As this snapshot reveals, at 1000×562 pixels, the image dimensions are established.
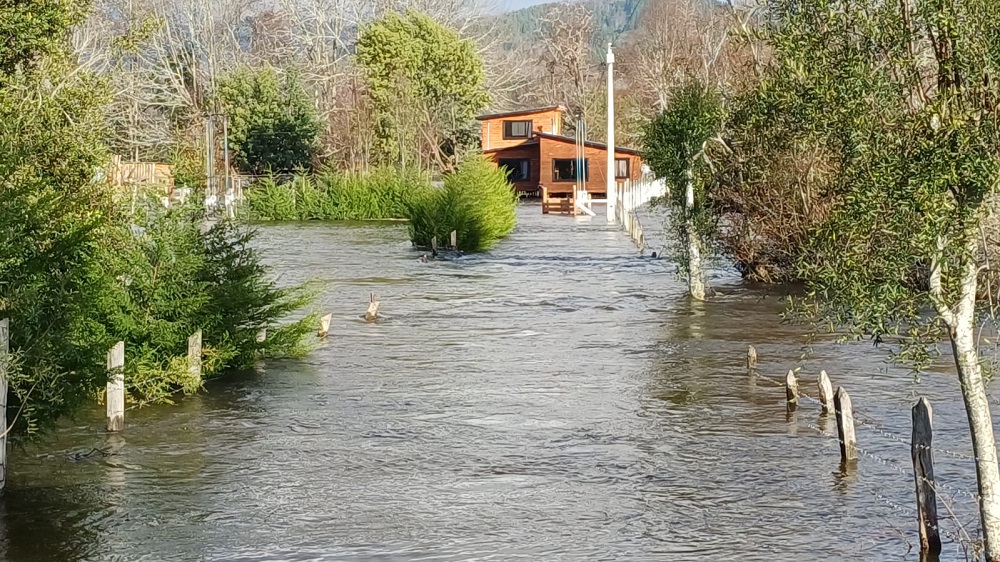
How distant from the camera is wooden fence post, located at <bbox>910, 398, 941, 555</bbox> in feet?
28.1

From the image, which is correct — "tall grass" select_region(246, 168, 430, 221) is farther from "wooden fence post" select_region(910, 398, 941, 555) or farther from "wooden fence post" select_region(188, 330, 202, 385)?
"wooden fence post" select_region(910, 398, 941, 555)

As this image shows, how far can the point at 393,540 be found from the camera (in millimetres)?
9867

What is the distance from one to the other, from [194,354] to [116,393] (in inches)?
68.3

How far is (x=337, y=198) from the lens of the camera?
54.9 m

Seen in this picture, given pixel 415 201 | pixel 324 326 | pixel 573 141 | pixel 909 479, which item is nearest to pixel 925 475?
pixel 909 479

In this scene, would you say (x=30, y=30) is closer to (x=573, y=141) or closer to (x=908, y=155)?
(x=908, y=155)

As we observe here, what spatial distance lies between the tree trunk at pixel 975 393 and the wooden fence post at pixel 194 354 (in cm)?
910

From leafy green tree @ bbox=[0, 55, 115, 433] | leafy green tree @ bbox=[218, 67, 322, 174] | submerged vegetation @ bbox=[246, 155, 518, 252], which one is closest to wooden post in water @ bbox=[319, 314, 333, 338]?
submerged vegetation @ bbox=[246, 155, 518, 252]

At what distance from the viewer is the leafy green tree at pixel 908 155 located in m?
7.74

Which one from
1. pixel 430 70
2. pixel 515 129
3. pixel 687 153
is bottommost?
pixel 687 153

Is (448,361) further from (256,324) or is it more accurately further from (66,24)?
(66,24)

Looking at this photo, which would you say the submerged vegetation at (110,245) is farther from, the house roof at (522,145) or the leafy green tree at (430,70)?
the house roof at (522,145)

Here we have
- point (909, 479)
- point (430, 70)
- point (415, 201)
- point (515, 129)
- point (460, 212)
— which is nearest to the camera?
point (909, 479)

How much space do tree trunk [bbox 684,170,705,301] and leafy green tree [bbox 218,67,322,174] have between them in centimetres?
4097
